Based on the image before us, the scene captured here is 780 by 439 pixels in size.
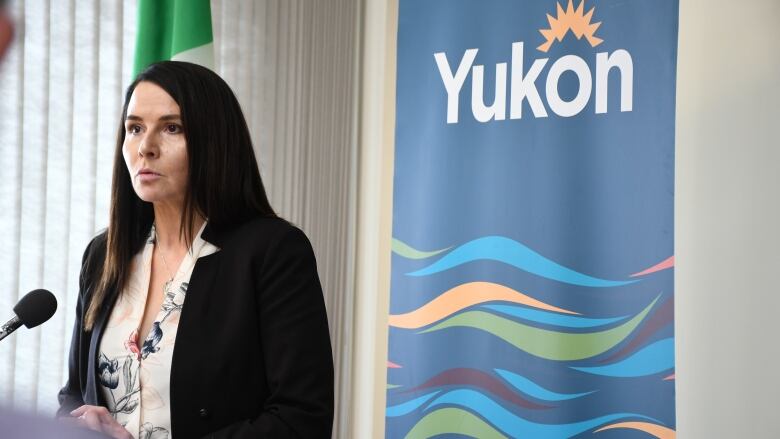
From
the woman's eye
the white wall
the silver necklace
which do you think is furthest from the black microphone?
the white wall

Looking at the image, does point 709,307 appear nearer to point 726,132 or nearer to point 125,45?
point 726,132

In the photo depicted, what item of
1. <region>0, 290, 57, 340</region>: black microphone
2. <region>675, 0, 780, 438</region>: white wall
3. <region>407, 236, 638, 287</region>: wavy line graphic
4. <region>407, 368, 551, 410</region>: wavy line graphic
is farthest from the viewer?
<region>407, 368, 551, 410</region>: wavy line graphic

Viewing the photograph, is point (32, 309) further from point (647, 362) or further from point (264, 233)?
point (647, 362)

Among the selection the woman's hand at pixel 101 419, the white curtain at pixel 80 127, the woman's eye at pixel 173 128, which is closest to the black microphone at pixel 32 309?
the woman's hand at pixel 101 419

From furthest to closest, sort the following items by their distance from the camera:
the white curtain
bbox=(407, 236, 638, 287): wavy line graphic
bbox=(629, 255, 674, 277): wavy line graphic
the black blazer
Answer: bbox=(407, 236, 638, 287): wavy line graphic, bbox=(629, 255, 674, 277): wavy line graphic, the white curtain, the black blazer

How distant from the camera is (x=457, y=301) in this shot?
3361mm

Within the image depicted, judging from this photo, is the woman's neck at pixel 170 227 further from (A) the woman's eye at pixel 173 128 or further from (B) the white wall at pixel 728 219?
(B) the white wall at pixel 728 219

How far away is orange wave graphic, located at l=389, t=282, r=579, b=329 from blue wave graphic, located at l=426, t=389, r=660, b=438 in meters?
0.33

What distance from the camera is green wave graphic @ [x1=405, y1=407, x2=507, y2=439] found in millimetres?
3266

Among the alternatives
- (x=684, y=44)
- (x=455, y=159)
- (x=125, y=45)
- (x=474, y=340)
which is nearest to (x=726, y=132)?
(x=684, y=44)

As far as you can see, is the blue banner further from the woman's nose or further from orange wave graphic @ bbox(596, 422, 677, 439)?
the woman's nose

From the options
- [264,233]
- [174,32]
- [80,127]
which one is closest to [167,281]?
[264,233]

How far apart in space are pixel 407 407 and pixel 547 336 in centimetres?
70

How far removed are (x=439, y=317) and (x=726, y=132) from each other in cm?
134
